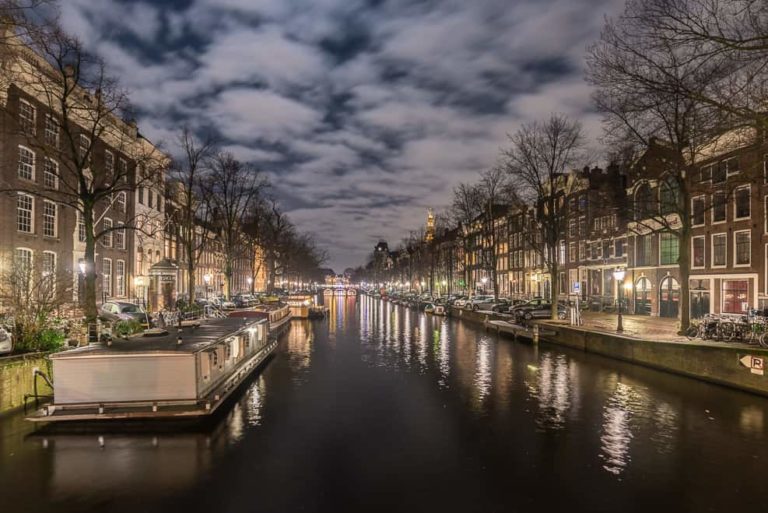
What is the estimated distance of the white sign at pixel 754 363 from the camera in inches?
744

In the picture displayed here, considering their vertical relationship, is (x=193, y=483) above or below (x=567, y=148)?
below

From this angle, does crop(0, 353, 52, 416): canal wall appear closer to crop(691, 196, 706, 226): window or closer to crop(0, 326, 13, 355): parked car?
crop(0, 326, 13, 355): parked car

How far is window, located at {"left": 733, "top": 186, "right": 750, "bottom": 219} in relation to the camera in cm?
3703

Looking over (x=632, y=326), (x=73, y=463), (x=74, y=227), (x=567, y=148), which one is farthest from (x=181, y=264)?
(x=73, y=463)

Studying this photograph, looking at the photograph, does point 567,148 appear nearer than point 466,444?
No

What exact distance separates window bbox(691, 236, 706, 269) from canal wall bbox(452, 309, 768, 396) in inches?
654

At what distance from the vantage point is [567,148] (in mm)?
44000

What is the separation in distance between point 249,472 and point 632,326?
30.9 metres

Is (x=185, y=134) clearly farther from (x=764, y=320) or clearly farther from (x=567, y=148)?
(x=764, y=320)

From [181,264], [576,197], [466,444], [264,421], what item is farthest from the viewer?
[181,264]

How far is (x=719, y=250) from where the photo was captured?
40125 millimetres

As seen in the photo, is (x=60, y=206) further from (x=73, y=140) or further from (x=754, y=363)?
(x=754, y=363)

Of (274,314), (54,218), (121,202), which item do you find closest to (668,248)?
(274,314)

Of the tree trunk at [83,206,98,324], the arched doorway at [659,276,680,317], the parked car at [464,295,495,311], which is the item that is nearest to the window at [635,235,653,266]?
the arched doorway at [659,276,680,317]
